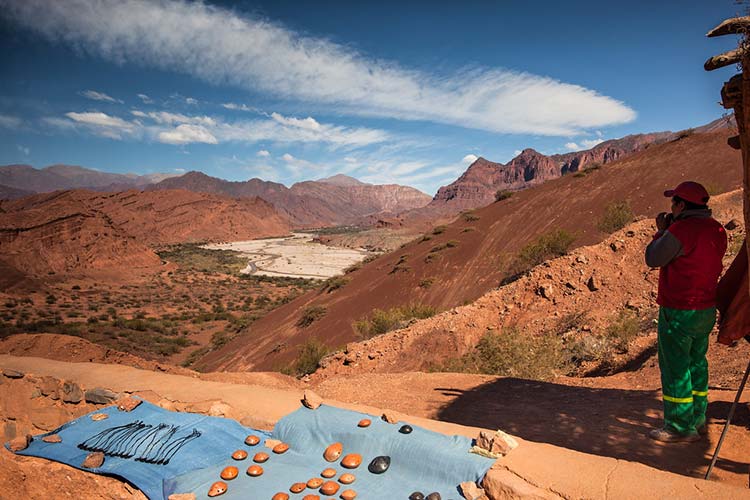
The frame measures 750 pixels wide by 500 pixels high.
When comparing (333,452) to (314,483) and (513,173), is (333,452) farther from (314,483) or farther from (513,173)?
(513,173)

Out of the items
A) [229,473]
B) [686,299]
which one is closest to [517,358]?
[686,299]

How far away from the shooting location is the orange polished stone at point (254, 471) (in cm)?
370

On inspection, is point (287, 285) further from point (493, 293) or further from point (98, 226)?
point (493, 293)

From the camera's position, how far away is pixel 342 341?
18.4 metres

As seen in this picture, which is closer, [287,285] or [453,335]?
[453,335]

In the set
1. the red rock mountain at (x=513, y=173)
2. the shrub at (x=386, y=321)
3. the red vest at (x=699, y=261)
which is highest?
the red rock mountain at (x=513, y=173)

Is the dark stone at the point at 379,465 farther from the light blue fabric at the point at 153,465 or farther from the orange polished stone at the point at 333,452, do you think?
the light blue fabric at the point at 153,465

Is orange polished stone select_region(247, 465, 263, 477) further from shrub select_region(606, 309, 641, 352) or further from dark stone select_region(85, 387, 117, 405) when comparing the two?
shrub select_region(606, 309, 641, 352)

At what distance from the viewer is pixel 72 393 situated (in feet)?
18.7

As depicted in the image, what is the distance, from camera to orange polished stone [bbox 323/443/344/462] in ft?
12.6

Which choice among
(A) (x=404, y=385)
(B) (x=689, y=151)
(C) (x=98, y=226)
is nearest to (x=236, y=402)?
(A) (x=404, y=385)

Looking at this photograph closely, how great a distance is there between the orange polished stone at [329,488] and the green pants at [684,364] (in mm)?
3036

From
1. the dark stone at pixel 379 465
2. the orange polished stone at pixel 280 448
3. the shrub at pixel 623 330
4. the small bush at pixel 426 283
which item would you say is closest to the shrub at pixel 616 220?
the small bush at pixel 426 283

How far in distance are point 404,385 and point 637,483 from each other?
5205 millimetres
